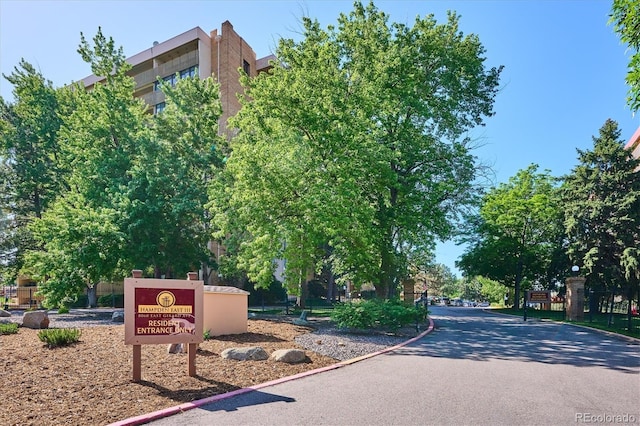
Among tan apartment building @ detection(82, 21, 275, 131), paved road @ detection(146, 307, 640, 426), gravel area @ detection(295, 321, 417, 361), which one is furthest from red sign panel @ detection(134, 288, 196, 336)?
tan apartment building @ detection(82, 21, 275, 131)

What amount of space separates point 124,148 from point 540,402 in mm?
21930

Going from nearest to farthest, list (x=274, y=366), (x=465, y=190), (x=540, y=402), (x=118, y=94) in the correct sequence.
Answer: (x=540, y=402)
(x=274, y=366)
(x=465, y=190)
(x=118, y=94)

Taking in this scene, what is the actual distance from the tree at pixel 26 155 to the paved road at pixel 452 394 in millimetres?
27536

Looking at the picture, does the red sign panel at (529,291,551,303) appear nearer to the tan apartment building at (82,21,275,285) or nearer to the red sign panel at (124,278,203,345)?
the red sign panel at (124,278,203,345)

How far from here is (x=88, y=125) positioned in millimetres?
22406

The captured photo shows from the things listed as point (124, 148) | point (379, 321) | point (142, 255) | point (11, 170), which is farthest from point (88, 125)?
point (379, 321)

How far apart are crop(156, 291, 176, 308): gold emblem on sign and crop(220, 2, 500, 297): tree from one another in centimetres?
755

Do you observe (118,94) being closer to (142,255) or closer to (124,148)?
(124,148)

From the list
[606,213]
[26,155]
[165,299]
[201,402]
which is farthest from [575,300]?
[26,155]

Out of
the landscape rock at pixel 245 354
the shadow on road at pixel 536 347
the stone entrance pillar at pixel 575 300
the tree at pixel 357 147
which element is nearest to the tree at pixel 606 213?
the stone entrance pillar at pixel 575 300

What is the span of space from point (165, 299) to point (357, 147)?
10328mm

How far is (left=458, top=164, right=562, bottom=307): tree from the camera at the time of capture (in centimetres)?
3659

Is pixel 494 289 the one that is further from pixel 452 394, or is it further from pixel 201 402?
pixel 201 402

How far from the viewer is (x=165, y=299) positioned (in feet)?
25.0
